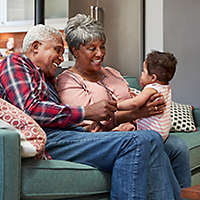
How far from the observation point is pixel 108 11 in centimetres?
499

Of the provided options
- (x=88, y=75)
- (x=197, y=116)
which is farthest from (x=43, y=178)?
(x=197, y=116)

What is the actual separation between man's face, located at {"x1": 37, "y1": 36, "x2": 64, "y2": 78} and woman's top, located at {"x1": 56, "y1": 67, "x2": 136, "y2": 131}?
0.51 feet

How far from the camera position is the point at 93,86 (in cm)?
226

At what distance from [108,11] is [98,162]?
3482 mm

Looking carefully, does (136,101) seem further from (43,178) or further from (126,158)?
(43,178)

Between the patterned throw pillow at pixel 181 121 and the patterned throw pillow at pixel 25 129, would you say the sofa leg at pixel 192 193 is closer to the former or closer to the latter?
the patterned throw pillow at pixel 25 129

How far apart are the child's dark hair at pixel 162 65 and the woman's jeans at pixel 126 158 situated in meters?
0.53

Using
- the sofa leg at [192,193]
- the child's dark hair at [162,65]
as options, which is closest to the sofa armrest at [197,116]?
the child's dark hair at [162,65]

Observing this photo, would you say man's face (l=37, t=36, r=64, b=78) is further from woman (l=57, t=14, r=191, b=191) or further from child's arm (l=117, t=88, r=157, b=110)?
child's arm (l=117, t=88, r=157, b=110)

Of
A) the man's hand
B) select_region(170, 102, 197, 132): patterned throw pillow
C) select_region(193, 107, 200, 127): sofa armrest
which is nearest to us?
the man's hand

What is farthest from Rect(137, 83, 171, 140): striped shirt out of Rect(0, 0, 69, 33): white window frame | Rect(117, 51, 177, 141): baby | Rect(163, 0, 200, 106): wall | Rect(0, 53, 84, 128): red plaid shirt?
Rect(0, 0, 69, 33): white window frame

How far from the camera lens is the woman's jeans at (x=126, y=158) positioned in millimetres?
1655

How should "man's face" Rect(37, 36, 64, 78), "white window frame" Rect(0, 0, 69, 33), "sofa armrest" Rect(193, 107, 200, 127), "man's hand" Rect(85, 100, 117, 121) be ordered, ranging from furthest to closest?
"white window frame" Rect(0, 0, 69, 33) < "sofa armrest" Rect(193, 107, 200, 127) < "man's face" Rect(37, 36, 64, 78) < "man's hand" Rect(85, 100, 117, 121)

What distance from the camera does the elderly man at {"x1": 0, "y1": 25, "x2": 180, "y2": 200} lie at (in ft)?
5.49
